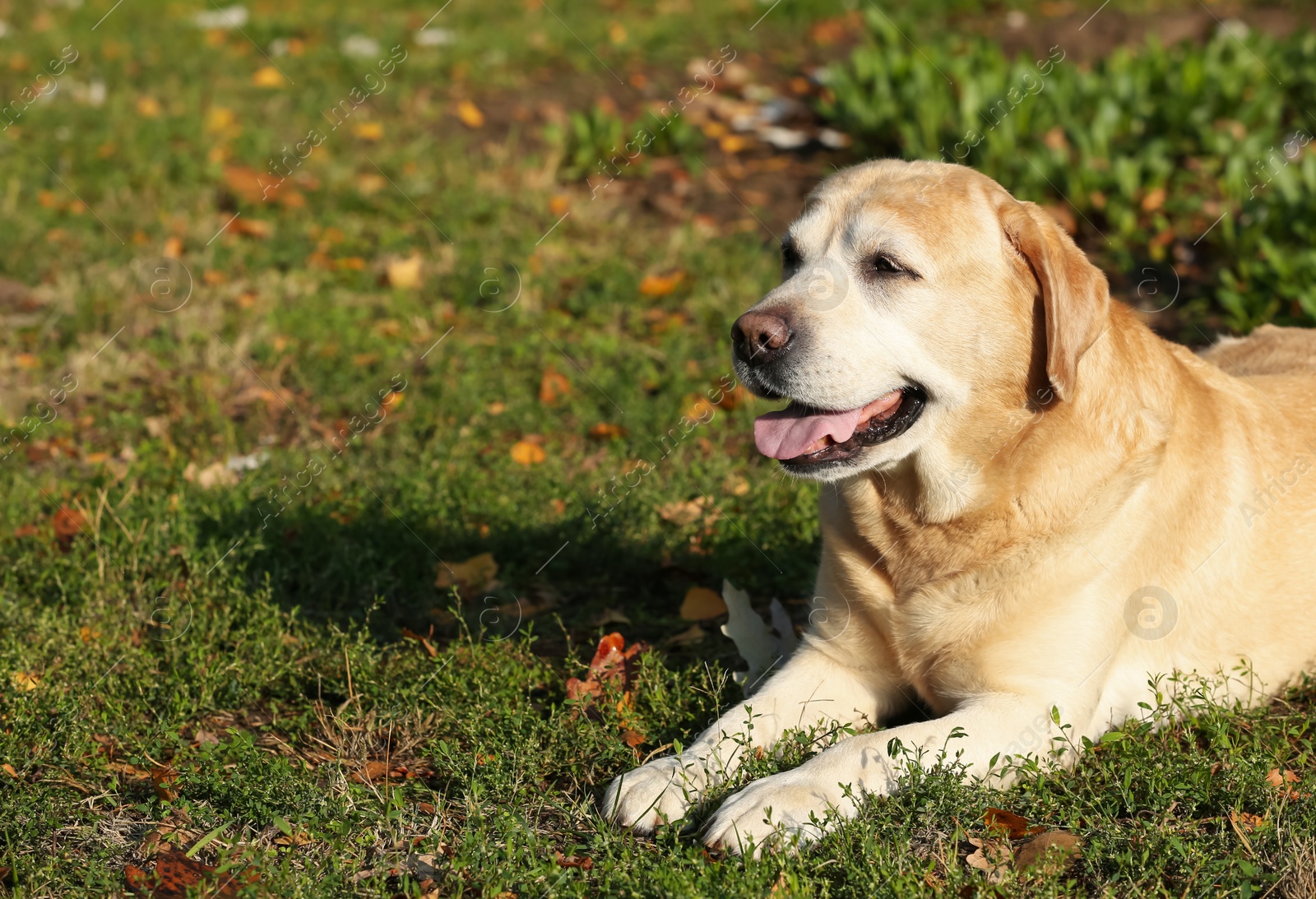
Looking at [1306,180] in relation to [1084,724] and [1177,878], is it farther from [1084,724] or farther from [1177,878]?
[1177,878]

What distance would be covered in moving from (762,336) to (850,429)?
36cm

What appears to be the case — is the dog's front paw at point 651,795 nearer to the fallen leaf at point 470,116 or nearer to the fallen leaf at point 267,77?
the fallen leaf at point 470,116

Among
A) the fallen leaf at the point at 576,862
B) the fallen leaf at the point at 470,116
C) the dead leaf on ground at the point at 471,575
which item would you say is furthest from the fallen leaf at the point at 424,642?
the fallen leaf at the point at 470,116

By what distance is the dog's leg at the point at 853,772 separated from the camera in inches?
116

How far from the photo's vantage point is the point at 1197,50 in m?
8.43

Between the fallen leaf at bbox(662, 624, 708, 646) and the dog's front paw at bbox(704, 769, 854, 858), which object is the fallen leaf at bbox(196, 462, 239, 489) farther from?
the dog's front paw at bbox(704, 769, 854, 858)

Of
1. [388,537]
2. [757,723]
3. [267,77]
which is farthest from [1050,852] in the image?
[267,77]

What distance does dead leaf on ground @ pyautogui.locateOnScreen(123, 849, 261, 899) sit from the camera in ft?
9.13

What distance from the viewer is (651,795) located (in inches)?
122

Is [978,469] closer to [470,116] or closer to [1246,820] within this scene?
[1246,820]

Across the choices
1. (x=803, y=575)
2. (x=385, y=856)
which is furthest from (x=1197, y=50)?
(x=385, y=856)

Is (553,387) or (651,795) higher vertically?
(651,795)

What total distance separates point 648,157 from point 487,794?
19.9 feet

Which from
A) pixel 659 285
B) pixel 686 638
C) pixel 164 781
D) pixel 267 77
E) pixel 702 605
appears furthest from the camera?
pixel 267 77
